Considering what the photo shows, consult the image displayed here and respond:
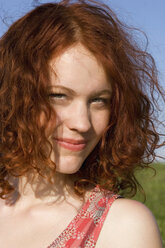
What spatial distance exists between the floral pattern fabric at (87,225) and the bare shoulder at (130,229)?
49 mm

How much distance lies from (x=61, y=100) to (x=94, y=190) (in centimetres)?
75

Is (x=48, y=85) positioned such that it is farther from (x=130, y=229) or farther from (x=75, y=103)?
(x=130, y=229)

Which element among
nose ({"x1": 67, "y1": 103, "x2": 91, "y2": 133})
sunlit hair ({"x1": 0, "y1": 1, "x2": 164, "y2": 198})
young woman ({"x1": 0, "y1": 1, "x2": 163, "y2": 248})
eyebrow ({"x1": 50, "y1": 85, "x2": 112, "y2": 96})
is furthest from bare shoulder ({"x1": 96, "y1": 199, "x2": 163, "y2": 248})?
eyebrow ({"x1": 50, "y1": 85, "x2": 112, "y2": 96})

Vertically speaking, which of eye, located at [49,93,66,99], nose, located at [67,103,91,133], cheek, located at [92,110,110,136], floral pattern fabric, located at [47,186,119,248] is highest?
eye, located at [49,93,66,99]

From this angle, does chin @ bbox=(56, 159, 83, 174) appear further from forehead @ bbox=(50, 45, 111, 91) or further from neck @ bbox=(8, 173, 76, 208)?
forehead @ bbox=(50, 45, 111, 91)

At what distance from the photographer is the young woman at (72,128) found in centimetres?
273

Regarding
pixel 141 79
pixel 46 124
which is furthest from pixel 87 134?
pixel 141 79

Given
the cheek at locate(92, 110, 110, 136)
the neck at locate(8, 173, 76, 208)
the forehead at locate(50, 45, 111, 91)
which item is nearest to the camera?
the forehead at locate(50, 45, 111, 91)

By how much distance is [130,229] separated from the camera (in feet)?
8.93

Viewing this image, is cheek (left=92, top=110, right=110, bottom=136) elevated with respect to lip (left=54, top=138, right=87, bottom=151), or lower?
elevated

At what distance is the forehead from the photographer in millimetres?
2646

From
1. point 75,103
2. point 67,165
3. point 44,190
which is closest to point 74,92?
point 75,103

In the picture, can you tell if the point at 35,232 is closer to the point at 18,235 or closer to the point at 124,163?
the point at 18,235

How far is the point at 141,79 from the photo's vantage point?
3.24 m
